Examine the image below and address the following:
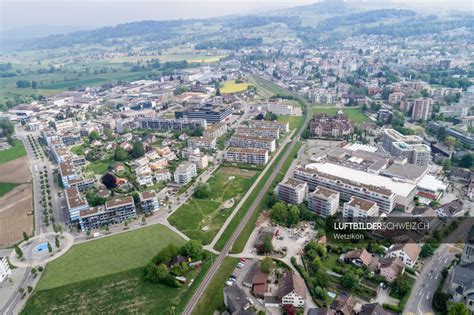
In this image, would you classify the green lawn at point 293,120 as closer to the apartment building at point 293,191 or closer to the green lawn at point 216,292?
the apartment building at point 293,191

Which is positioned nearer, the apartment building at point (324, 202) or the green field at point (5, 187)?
the apartment building at point (324, 202)

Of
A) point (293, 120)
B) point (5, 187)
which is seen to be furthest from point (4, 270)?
point (293, 120)

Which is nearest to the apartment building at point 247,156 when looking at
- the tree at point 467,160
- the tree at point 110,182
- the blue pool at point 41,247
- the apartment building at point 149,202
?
the apartment building at point 149,202

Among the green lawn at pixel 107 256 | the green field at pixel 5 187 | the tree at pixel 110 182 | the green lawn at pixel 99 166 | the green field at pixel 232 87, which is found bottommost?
the green lawn at pixel 107 256

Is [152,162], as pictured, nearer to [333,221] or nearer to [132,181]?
[132,181]

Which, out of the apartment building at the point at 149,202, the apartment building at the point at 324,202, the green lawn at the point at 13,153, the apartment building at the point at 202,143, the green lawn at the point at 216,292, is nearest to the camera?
the green lawn at the point at 216,292

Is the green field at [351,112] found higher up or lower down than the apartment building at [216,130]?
lower down

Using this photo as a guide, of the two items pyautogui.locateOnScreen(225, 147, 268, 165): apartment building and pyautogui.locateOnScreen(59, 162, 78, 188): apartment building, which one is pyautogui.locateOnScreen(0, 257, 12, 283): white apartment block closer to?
pyautogui.locateOnScreen(59, 162, 78, 188): apartment building

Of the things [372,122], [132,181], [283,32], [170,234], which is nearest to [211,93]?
[372,122]
